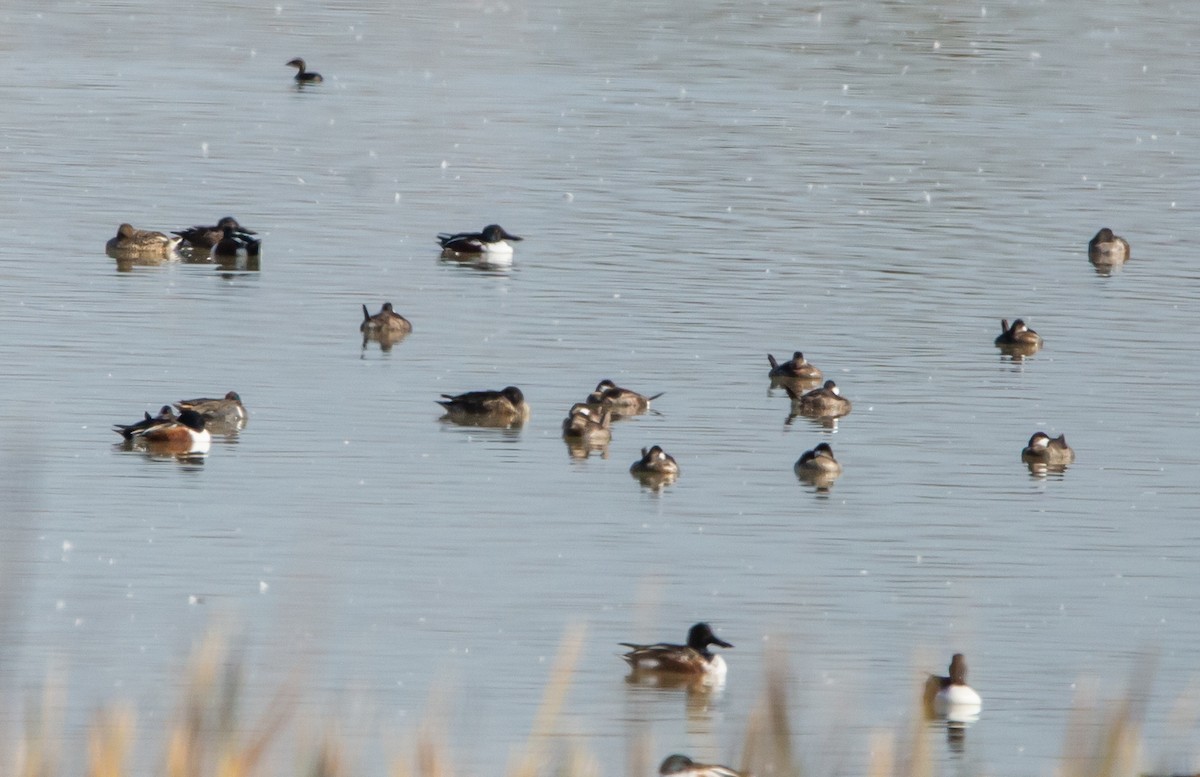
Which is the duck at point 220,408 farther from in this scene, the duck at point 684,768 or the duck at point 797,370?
the duck at point 684,768

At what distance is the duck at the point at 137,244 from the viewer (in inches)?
1053

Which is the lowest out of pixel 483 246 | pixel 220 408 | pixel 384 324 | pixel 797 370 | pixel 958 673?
pixel 958 673

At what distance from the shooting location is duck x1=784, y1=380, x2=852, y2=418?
779 inches

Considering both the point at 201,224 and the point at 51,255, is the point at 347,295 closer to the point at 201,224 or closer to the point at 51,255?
the point at 51,255

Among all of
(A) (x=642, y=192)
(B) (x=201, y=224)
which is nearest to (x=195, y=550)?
(B) (x=201, y=224)

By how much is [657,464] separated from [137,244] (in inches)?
462

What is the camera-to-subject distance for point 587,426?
730 inches

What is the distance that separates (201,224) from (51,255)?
408cm

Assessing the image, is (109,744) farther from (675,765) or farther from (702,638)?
(702,638)

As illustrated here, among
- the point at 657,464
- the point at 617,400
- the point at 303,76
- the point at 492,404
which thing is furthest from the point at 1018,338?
the point at 303,76

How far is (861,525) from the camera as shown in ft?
53.0

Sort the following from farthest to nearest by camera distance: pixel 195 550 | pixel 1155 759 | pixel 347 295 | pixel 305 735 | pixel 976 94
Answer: pixel 976 94 → pixel 347 295 → pixel 195 550 → pixel 1155 759 → pixel 305 735

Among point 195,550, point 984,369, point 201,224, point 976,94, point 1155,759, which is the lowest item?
point 1155,759

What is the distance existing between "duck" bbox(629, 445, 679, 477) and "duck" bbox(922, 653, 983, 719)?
503 cm
